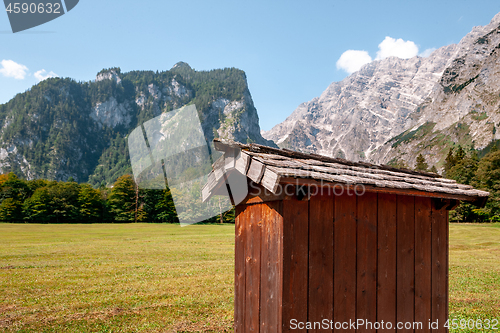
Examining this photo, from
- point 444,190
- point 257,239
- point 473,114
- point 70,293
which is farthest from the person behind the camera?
point 473,114

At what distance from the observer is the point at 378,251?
187 inches

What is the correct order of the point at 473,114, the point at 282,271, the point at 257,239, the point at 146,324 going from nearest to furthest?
the point at 282,271
the point at 257,239
the point at 146,324
the point at 473,114

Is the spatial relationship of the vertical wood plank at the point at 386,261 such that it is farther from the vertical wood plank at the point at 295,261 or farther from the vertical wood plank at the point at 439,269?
the vertical wood plank at the point at 295,261

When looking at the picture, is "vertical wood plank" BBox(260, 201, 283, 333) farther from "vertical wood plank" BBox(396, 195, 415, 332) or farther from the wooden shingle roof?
"vertical wood plank" BBox(396, 195, 415, 332)

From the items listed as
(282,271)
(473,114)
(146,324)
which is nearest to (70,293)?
(146,324)

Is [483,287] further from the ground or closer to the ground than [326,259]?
closer to the ground

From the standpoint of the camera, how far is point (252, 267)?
4.77m

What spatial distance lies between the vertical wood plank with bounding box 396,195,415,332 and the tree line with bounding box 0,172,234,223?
Answer: 57678mm

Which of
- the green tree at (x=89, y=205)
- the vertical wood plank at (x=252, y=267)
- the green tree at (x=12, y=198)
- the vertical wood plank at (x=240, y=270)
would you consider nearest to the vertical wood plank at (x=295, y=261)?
the vertical wood plank at (x=252, y=267)

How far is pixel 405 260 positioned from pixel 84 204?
251ft

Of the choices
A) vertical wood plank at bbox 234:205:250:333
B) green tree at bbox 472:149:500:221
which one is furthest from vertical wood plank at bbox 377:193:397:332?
green tree at bbox 472:149:500:221

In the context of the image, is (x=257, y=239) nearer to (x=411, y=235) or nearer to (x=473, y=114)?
(x=411, y=235)

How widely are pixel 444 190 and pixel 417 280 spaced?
5.14ft

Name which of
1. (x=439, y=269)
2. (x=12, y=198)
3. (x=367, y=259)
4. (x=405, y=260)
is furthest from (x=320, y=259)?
(x=12, y=198)
